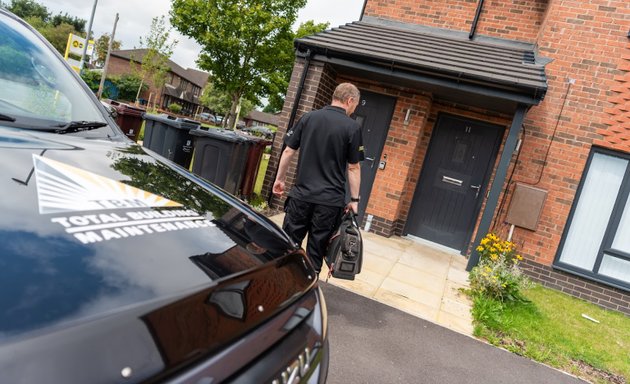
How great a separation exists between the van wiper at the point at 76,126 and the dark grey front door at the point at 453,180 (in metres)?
6.51

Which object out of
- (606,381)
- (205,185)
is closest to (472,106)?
(606,381)

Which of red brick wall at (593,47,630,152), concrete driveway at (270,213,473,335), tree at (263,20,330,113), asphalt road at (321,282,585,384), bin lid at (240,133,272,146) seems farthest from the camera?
tree at (263,20,330,113)

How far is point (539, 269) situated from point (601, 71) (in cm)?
331

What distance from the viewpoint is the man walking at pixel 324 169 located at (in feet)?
11.6

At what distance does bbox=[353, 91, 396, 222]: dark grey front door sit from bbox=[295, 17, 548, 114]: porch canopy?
402 millimetres

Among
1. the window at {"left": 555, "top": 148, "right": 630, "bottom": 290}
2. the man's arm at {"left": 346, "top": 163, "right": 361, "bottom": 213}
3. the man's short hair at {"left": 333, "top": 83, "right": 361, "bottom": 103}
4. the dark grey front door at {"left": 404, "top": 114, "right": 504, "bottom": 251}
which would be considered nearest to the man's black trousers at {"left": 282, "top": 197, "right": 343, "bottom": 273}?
the man's arm at {"left": 346, "top": 163, "right": 361, "bottom": 213}

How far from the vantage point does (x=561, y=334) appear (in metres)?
4.55

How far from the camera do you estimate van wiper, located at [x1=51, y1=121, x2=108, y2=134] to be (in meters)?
1.85

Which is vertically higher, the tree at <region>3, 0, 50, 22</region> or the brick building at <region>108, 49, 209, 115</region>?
the tree at <region>3, 0, 50, 22</region>

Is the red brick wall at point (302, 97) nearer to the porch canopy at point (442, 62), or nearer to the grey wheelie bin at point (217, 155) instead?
the porch canopy at point (442, 62)

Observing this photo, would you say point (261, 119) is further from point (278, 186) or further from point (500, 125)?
point (278, 186)

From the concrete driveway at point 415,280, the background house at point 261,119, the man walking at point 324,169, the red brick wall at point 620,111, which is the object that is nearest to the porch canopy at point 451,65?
the concrete driveway at point 415,280

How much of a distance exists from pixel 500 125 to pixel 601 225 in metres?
2.28

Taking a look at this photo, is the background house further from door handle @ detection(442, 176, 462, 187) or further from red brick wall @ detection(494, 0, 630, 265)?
red brick wall @ detection(494, 0, 630, 265)
